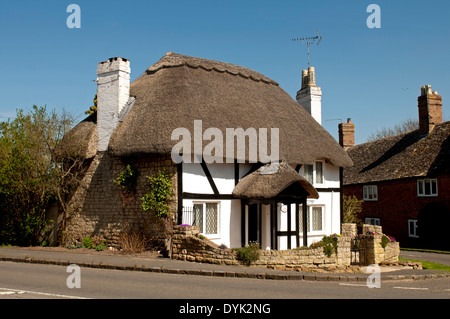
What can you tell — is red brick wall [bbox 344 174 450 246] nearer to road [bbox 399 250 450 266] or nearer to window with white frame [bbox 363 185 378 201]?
window with white frame [bbox 363 185 378 201]

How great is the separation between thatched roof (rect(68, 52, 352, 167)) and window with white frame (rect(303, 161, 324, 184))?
815 millimetres

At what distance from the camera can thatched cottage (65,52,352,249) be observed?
1709cm

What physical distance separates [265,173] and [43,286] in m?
9.77

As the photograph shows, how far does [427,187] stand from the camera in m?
29.3

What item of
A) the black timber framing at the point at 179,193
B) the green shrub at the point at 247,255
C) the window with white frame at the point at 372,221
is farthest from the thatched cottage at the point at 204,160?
the window with white frame at the point at 372,221

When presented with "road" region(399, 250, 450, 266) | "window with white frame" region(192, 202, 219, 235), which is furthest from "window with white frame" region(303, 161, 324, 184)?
"road" region(399, 250, 450, 266)

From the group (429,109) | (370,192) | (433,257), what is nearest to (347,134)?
(370,192)

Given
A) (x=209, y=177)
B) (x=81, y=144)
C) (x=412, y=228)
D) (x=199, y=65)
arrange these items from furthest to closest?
(x=412, y=228)
(x=199, y=65)
(x=81, y=144)
(x=209, y=177)

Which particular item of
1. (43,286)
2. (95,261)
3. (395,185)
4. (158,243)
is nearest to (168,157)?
(158,243)

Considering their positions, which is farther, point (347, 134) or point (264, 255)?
point (347, 134)

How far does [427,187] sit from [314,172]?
1207 cm

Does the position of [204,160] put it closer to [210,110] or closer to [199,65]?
[210,110]
